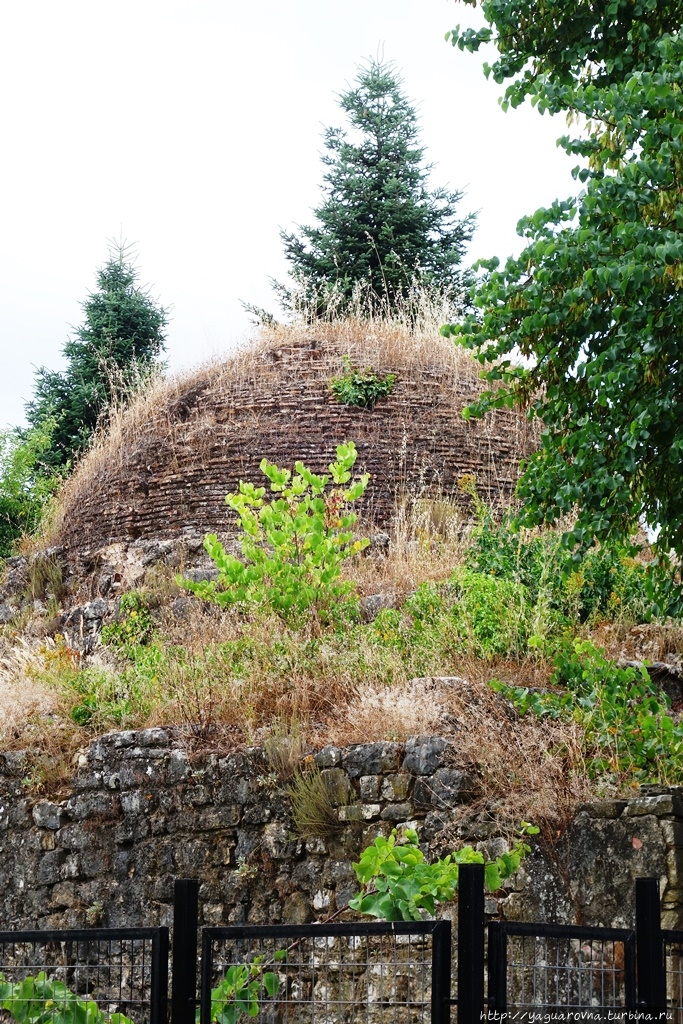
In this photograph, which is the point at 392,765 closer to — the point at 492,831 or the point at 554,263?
the point at 492,831

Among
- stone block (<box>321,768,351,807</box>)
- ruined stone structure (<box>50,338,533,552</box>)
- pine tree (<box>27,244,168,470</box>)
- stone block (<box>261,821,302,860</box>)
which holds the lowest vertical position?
stone block (<box>261,821,302,860</box>)

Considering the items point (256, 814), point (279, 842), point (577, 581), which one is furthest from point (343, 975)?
point (577, 581)

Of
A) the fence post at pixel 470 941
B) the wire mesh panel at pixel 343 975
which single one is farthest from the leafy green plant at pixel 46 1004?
the wire mesh panel at pixel 343 975

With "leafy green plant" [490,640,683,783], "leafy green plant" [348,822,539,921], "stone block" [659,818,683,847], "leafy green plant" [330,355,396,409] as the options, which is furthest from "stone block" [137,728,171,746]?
"leafy green plant" [330,355,396,409]

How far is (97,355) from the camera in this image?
25.7 m

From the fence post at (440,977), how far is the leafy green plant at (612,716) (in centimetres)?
398

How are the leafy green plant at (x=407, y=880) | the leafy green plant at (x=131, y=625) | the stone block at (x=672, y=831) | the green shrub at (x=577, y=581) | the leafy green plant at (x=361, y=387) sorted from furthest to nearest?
the leafy green plant at (x=361, y=387)
the leafy green plant at (x=131, y=625)
the green shrub at (x=577, y=581)
the stone block at (x=672, y=831)
the leafy green plant at (x=407, y=880)

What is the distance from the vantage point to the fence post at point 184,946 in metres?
3.76

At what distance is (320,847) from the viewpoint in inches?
324

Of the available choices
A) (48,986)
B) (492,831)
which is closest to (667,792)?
(492,831)

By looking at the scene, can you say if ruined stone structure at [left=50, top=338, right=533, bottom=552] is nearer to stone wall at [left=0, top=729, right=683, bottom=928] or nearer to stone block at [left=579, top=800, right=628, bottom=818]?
stone wall at [left=0, top=729, right=683, bottom=928]

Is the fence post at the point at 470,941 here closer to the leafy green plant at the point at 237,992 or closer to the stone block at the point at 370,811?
the leafy green plant at the point at 237,992

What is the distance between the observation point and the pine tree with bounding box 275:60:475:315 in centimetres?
2423

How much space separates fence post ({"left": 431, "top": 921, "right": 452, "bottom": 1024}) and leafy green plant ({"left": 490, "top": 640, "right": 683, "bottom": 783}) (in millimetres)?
3981
